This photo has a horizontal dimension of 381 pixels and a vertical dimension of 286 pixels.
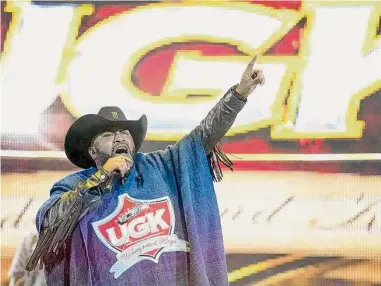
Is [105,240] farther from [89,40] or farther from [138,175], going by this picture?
[89,40]

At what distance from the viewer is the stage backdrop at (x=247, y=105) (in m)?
1.72

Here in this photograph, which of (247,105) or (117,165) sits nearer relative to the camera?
(117,165)

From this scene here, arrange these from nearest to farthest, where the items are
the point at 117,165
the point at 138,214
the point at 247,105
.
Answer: the point at 117,165
the point at 138,214
the point at 247,105

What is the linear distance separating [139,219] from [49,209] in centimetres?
21

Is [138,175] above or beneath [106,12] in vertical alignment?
beneath

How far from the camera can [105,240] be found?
1.46 m

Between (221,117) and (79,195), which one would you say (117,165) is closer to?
(79,195)

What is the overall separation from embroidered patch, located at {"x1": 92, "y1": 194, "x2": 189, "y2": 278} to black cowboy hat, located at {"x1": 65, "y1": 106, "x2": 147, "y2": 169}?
0.16m

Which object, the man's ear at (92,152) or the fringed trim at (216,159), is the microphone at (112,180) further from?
the fringed trim at (216,159)

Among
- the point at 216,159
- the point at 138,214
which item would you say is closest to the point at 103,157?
the point at 138,214

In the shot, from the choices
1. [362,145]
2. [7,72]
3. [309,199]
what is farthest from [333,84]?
[7,72]

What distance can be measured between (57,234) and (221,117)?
47 cm

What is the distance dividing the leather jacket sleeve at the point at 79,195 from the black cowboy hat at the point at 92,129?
151mm

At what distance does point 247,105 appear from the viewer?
1775 millimetres
